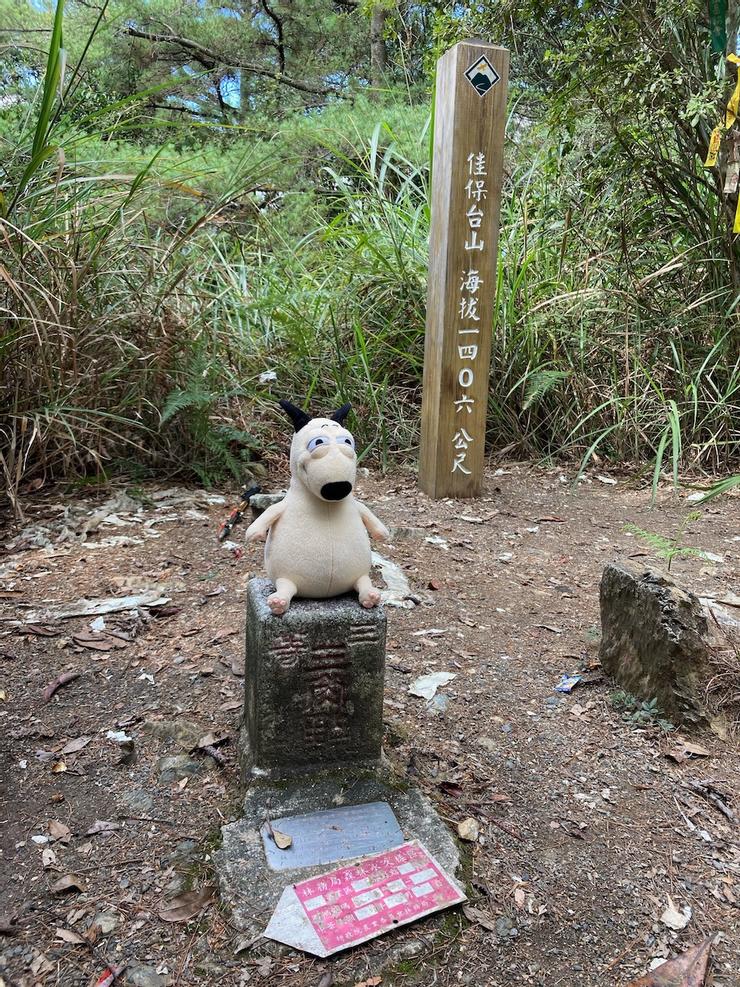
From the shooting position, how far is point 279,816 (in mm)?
1651

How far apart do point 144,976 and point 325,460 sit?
1.03 m

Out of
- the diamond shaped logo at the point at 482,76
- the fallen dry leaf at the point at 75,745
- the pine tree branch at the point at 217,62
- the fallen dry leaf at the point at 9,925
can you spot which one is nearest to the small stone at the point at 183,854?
the fallen dry leaf at the point at 9,925

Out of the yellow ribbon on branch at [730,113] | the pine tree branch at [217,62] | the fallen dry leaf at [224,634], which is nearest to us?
the fallen dry leaf at [224,634]

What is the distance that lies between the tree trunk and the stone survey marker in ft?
26.2

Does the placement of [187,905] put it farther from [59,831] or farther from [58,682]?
[58,682]

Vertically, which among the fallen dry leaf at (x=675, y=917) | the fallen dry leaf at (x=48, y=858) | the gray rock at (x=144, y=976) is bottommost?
the gray rock at (x=144, y=976)

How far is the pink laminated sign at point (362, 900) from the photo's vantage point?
1411 millimetres

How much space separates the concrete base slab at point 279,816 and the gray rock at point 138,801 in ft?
0.77

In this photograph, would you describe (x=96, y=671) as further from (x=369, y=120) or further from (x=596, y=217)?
(x=369, y=120)

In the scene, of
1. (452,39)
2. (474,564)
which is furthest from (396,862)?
(452,39)

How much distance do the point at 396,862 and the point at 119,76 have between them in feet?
31.0

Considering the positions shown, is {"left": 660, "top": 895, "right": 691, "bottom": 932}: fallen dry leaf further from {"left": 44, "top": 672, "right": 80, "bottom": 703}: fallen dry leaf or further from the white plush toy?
{"left": 44, "top": 672, "right": 80, "bottom": 703}: fallen dry leaf

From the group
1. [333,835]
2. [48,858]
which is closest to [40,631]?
[48,858]

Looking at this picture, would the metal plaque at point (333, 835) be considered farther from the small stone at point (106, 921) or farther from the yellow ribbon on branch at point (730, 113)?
the yellow ribbon on branch at point (730, 113)
